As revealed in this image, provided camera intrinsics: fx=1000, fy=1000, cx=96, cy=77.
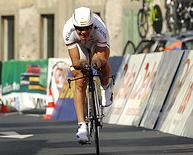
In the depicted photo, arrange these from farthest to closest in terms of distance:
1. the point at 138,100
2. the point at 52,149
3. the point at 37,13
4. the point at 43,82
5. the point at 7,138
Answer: the point at 37,13 < the point at 43,82 < the point at 138,100 < the point at 7,138 < the point at 52,149

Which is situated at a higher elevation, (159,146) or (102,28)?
(102,28)

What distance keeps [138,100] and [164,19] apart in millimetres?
17428

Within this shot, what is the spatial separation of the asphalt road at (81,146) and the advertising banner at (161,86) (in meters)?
0.29

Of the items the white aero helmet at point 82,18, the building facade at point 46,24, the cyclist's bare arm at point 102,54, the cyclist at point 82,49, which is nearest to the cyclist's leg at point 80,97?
the cyclist at point 82,49

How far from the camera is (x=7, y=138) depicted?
15094 mm

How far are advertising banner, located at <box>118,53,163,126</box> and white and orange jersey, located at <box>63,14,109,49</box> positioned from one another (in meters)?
5.98

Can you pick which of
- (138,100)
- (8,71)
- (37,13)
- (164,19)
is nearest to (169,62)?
(138,100)

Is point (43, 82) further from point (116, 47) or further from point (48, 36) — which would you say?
point (48, 36)

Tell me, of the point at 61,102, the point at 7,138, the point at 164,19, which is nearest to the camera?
the point at 7,138

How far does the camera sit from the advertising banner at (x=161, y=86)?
16672 mm

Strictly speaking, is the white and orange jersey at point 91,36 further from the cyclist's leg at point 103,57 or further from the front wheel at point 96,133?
the front wheel at point 96,133

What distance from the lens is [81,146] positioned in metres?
13.5

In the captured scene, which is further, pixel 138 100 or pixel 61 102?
pixel 61 102

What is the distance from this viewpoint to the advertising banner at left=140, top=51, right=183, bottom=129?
54.7 feet
